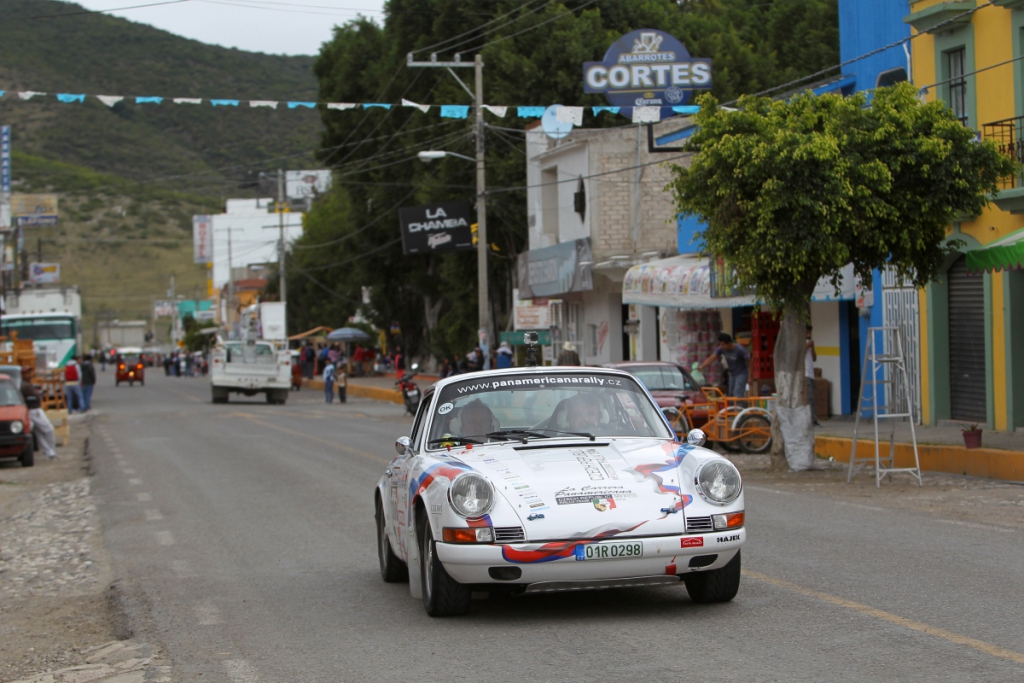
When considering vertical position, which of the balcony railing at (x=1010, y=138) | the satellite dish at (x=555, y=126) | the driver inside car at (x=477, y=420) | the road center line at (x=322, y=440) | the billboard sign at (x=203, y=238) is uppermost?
the billboard sign at (x=203, y=238)

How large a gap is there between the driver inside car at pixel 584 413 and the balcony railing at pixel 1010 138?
13.0 m

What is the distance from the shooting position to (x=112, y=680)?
616 cm

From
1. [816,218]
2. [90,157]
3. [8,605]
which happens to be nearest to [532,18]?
[816,218]

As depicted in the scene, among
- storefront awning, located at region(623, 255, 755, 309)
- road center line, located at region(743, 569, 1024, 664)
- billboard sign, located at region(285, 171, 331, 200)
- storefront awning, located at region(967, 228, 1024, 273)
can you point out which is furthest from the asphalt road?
billboard sign, located at region(285, 171, 331, 200)

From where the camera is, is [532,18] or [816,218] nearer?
[816,218]

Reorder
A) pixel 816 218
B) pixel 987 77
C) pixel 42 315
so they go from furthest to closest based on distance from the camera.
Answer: pixel 42 315
pixel 987 77
pixel 816 218

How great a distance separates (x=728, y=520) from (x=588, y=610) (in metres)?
1.04

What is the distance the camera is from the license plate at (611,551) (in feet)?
21.6

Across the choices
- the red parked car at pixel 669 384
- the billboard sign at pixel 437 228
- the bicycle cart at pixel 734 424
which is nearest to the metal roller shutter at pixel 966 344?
the bicycle cart at pixel 734 424

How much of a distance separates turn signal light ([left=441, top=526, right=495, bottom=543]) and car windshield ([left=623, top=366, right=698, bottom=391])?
13.8 meters

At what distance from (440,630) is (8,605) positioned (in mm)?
3857

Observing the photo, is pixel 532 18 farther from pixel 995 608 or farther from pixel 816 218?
pixel 995 608

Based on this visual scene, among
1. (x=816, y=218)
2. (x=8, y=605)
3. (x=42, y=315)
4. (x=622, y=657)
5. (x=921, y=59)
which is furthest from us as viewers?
(x=42, y=315)

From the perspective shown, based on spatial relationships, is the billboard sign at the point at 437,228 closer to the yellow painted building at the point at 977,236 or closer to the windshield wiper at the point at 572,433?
the yellow painted building at the point at 977,236
